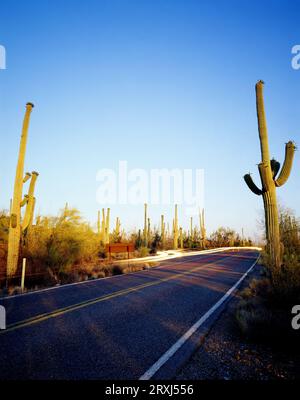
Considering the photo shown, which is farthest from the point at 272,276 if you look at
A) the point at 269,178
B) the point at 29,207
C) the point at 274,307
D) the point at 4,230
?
the point at 4,230

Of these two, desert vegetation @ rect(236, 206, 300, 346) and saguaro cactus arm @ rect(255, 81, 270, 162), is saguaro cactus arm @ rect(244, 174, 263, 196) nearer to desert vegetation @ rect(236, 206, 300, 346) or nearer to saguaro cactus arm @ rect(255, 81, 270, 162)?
saguaro cactus arm @ rect(255, 81, 270, 162)

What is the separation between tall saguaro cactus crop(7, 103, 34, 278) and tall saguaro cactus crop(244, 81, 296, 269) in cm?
978

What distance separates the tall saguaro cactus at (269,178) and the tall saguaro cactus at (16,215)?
9780 millimetres

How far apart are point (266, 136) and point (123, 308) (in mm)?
7932

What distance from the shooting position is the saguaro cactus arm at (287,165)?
30.1 feet

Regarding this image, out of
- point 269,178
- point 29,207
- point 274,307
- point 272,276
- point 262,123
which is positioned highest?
point 262,123

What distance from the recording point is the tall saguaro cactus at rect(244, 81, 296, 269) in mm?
8469

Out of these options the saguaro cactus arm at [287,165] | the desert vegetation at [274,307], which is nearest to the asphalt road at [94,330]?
the desert vegetation at [274,307]

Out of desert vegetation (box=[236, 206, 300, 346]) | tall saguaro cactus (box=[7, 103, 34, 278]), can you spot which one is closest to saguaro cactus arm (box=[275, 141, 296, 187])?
desert vegetation (box=[236, 206, 300, 346])

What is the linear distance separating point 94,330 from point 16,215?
8018 mm

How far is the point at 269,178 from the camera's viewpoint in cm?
884
